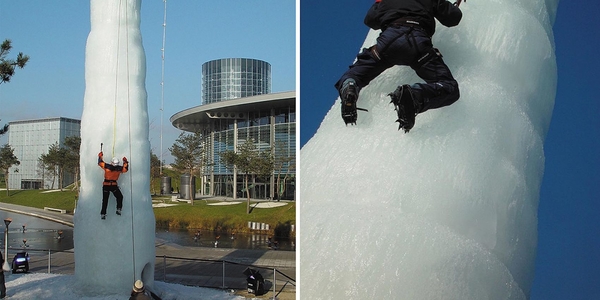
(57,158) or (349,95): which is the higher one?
(57,158)

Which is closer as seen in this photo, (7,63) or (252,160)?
(7,63)

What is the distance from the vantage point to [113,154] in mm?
6043

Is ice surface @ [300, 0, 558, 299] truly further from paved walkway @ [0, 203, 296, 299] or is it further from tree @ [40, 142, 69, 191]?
tree @ [40, 142, 69, 191]

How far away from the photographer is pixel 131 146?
613 cm

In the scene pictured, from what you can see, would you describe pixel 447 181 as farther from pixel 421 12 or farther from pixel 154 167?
pixel 154 167

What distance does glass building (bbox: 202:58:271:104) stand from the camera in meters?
46.5

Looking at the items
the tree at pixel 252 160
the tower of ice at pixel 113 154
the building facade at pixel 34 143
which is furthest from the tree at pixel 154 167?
the tower of ice at pixel 113 154

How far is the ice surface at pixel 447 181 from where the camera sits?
2.61m

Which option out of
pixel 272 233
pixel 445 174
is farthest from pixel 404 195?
pixel 272 233

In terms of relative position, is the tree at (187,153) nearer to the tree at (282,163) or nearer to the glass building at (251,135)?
the glass building at (251,135)

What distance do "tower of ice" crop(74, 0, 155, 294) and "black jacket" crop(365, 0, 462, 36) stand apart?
169 inches

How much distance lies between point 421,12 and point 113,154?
15.0ft

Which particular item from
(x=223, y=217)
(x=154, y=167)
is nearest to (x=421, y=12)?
(x=223, y=217)

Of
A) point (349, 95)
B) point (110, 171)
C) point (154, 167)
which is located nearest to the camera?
point (349, 95)
